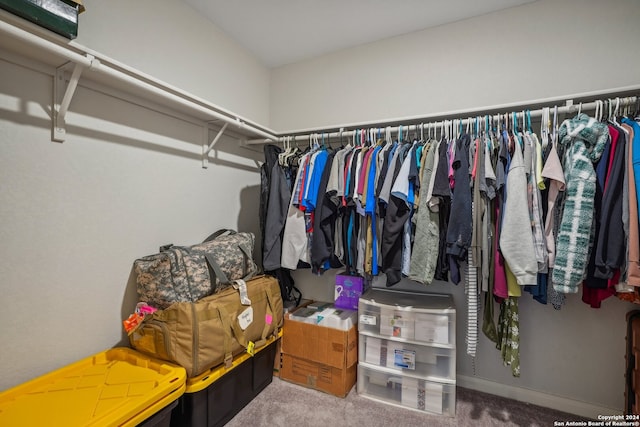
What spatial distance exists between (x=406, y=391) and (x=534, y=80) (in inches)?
81.4

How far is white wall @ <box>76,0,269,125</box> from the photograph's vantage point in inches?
56.2

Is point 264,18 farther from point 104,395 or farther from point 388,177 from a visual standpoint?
point 104,395

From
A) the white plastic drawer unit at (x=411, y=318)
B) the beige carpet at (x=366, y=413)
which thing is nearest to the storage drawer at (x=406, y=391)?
the beige carpet at (x=366, y=413)

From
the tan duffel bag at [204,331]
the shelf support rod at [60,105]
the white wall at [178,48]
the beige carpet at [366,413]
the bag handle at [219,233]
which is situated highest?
the white wall at [178,48]

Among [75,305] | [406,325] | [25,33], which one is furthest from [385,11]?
[75,305]

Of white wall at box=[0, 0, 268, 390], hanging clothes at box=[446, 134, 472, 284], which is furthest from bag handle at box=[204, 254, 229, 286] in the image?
Answer: hanging clothes at box=[446, 134, 472, 284]

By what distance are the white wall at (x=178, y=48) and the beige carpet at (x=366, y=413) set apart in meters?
2.07

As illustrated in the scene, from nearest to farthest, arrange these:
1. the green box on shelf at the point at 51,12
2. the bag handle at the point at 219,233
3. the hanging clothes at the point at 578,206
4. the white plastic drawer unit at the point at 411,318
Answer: the green box on shelf at the point at 51,12 → the hanging clothes at the point at 578,206 → the white plastic drawer unit at the point at 411,318 → the bag handle at the point at 219,233

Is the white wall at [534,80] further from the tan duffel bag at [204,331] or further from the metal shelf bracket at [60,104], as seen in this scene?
the metal shelf bracket at [60,104]

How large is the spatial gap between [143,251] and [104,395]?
711 mm

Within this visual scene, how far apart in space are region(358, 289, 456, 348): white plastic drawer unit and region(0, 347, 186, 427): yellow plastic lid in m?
1.09

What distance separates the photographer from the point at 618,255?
4.08 ft

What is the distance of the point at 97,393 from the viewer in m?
1.11

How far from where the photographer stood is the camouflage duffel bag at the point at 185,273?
142cm
